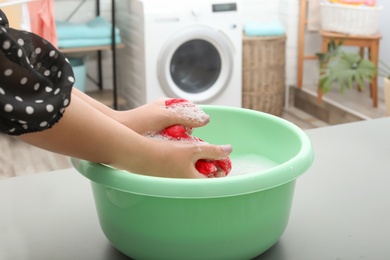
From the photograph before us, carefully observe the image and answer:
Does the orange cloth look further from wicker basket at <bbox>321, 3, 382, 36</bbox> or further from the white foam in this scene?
the white foam

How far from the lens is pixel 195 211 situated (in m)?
0.63

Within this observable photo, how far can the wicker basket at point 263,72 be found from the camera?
3908 mm

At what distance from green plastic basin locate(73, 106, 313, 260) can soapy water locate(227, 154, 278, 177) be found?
175 millimetres

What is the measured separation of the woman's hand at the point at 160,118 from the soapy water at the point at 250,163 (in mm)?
142

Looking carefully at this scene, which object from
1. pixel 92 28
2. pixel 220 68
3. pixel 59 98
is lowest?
pixel 220 68

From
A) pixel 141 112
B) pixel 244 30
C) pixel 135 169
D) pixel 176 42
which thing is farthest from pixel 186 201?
pixel 244 30

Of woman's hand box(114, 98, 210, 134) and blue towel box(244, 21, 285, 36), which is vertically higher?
woman's hand box(114, 98, 210, 134)

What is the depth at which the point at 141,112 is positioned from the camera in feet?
2.60

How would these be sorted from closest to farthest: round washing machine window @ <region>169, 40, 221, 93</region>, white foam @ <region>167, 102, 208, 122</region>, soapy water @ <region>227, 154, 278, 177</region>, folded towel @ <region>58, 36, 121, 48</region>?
1. white foam @ <region>167, 102, 208, 122</region>
2. soapy water @ <region>227, 154, 278, 177</region>
3. folded towel @ <region>58, 36, 121, 48</region>
4. round washing machine window @ <region>169, 40, 221, 93</region>

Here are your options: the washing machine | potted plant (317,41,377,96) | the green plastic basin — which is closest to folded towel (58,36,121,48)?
the washing machine

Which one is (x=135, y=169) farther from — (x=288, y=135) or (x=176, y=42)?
(x=176, y=42)

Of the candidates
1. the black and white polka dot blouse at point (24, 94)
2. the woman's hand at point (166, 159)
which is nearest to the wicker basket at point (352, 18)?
the woman's hand at point (166, 159)

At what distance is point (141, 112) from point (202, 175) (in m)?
0.14

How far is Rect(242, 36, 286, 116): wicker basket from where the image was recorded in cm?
391
